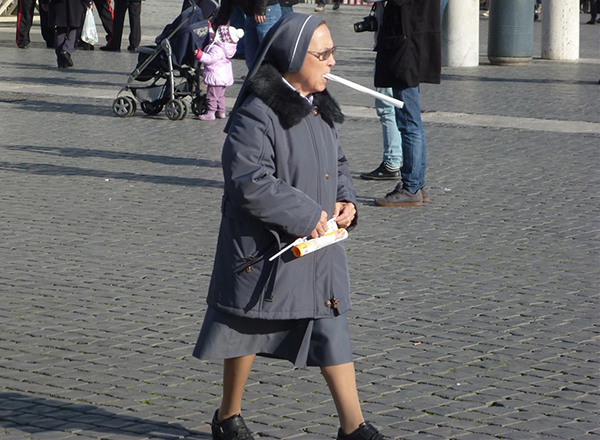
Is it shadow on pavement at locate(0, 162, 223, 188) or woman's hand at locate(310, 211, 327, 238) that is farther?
shadow on pavement at locate(0, 162, 223, 188)

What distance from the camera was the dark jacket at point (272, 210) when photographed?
361 cm

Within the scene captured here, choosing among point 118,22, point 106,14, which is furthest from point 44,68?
point 106,14

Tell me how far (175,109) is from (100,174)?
9.66 feet

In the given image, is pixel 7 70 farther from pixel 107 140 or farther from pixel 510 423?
pixel 510 423

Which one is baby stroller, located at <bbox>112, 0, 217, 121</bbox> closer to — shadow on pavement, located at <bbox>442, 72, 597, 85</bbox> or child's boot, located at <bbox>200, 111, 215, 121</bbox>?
child's boot, located at <bbox>200, 111, 215, 121</bbox>

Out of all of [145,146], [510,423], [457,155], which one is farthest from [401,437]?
[145,146]

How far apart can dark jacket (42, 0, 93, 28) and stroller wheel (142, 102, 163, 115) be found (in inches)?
227

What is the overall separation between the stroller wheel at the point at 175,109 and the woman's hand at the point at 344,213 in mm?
8349

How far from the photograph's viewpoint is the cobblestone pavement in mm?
4332

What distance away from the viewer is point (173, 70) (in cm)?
1209

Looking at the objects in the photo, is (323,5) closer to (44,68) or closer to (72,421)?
(44,68)

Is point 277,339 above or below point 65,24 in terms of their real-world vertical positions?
below

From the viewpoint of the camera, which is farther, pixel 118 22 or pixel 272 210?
pixel 118 22

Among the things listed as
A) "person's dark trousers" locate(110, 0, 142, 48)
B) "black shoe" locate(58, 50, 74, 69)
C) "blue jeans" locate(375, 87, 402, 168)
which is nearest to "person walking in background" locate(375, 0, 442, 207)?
"blue jeans" locate(375, 87, 402, 168)
